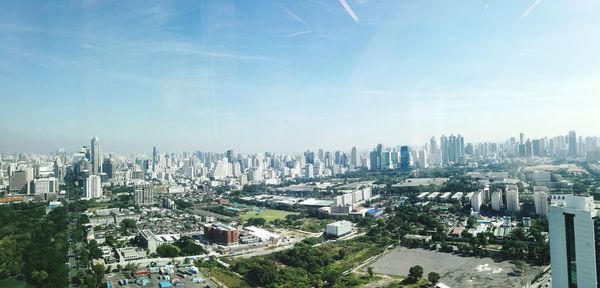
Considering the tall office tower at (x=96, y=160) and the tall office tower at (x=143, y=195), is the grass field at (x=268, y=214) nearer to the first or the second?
the tall office tower at (x=143, y=195)

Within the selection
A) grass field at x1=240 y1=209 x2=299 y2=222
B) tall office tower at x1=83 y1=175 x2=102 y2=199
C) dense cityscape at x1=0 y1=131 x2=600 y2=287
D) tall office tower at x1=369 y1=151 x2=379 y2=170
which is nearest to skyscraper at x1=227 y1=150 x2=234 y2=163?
dense cityscape at x1=0 y1=131 x2=600 y2=287

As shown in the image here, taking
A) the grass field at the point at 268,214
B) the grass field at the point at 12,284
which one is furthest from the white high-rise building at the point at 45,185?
the grass field at the point at 12,284

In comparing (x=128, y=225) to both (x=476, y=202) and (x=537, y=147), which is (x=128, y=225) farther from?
(x=537, y=147)

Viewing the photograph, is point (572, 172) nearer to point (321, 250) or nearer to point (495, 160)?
point (495, 160)

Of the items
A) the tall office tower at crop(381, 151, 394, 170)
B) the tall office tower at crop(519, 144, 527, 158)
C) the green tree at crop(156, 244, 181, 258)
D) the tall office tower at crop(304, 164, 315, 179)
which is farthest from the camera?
the tall office tower at crop(381, 151, 394, 170)

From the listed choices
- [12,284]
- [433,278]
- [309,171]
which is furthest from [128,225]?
[309,171]

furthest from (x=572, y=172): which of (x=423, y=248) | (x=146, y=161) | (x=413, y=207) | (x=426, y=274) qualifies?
(x=146, y=161)

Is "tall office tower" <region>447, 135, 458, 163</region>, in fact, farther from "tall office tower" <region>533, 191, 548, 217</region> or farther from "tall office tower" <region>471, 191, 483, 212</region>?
"tall office tower" <region>533, 191, 548, 217</region>
